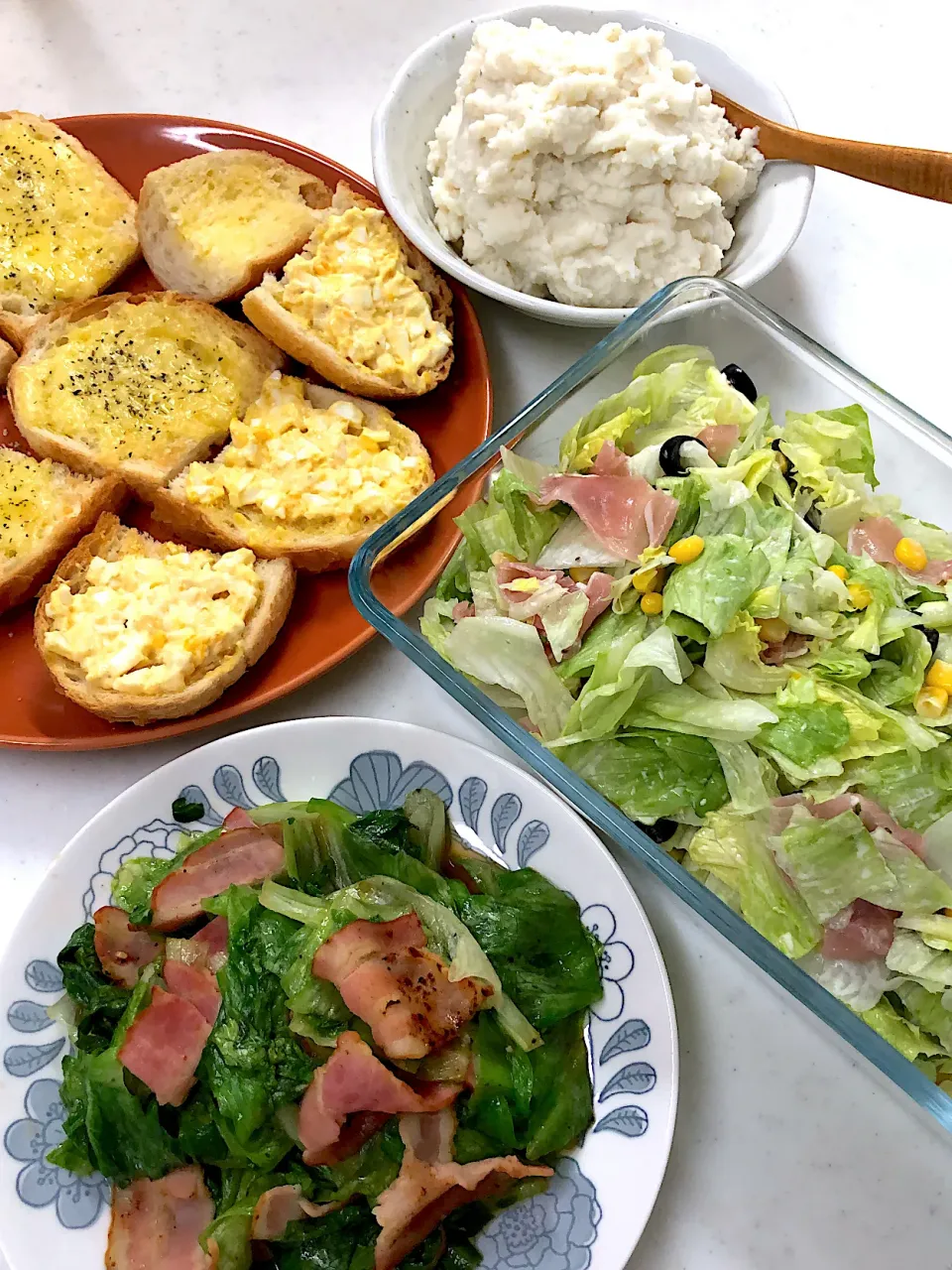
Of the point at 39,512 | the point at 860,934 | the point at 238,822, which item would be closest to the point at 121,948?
the point at 238,822

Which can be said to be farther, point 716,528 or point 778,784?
point 716,528

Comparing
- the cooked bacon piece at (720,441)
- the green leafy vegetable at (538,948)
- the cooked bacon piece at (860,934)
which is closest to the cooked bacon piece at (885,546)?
the cooked bacon piece at (720,441)

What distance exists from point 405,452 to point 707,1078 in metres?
1.35

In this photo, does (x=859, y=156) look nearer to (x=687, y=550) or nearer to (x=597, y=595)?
(x=687, y=550)

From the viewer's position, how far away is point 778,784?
167 centimetres

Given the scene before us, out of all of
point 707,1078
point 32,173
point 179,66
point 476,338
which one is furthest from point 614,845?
point 179,66

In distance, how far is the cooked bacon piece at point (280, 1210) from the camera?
5.22 ft

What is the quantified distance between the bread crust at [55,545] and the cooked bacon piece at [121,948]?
0.71m

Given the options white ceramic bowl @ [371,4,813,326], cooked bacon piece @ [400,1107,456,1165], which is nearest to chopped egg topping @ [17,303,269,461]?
white ceramic bowl @ [371,4,813,326]

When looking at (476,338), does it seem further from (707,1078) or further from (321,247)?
(707,1078)

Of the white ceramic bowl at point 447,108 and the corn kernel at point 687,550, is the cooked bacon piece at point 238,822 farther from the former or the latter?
the white ceramic bowl at point 447,108

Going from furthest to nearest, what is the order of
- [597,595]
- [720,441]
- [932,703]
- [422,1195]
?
[720,441] < [597,595] < [932,703] < [422,1195]

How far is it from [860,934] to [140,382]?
182 cm

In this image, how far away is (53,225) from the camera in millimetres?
2396
